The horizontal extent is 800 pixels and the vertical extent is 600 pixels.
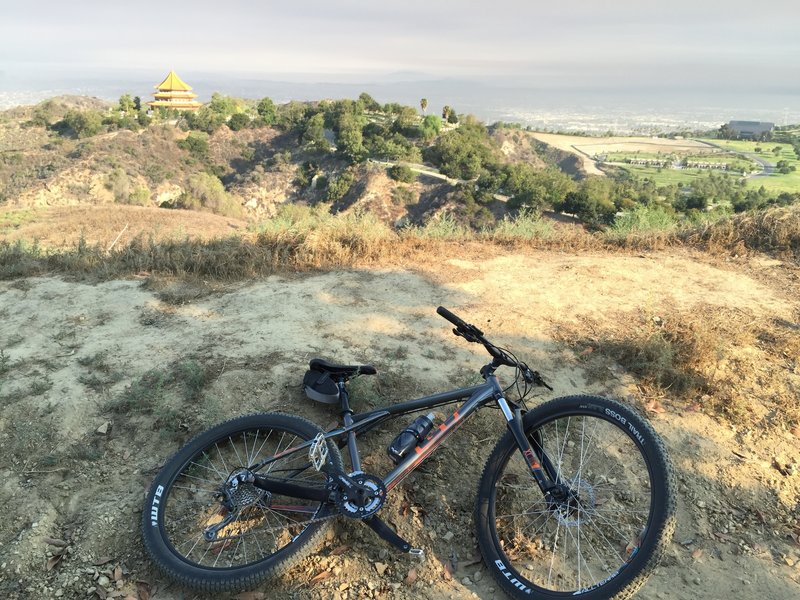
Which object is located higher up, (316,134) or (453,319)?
(453,319)

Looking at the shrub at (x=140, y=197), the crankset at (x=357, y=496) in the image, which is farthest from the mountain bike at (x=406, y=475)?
the shrub at (x=140, y=197)

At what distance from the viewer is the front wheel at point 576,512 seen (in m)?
2.40

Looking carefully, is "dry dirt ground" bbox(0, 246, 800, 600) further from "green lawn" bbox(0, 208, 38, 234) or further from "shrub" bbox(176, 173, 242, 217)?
"shrub" bbox(176, 173, 242, 217)

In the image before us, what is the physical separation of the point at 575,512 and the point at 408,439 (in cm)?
99

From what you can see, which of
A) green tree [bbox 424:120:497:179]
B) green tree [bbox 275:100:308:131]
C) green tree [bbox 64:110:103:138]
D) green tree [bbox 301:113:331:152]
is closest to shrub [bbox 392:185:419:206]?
green tree [bbox 424:120:497:179]

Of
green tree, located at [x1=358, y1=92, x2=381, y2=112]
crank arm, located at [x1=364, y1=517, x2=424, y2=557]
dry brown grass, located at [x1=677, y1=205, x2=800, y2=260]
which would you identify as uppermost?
green tree, located at [x1=358, y1=92, x2=381, y2=112]

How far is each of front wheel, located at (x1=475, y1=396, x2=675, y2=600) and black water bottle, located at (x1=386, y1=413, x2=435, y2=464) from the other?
431 mm

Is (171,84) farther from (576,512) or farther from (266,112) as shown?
(576,512)

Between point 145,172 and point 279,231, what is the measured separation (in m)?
56.3

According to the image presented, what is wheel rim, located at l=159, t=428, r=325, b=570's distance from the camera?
2795 mm

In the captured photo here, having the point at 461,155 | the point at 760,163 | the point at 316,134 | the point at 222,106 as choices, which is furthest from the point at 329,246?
the point at 222,106

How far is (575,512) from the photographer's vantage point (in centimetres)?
272

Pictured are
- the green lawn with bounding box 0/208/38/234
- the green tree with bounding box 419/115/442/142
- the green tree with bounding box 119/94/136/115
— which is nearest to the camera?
the green lawn with bounding box 0/208/38/234

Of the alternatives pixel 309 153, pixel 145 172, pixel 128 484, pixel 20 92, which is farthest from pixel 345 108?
pixel 20 92
